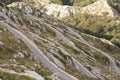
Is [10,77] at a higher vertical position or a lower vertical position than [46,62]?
higher

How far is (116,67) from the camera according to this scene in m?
180

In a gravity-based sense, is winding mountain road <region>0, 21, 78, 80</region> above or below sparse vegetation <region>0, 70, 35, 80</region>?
below

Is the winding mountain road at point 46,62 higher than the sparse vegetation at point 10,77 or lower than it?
lower

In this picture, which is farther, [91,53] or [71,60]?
[91,53]

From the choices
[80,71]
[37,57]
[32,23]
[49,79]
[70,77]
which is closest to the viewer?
[49,79]

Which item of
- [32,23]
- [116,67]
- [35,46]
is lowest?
[116,67]

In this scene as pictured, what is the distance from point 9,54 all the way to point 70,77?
17.3m

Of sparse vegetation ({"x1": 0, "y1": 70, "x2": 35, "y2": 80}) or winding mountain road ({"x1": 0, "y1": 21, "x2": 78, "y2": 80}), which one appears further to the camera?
winding mountain road ({"x1": 0, "y1": 21, "x2": 78, "y2": 80})

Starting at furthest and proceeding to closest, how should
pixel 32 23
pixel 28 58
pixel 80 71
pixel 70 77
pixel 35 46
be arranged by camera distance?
pixel 32 23
pixel 80 71
pixel 35 46
pixel 28 58
pixel 70 77

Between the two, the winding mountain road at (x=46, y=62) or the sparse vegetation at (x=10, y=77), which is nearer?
A: the sparse vegetation at (x=10, y=77)

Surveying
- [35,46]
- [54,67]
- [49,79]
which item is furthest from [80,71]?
[49,79]

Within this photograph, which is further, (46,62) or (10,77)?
(46,62)

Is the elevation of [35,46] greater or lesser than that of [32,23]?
greater

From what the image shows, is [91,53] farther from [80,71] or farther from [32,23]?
[80,71]
